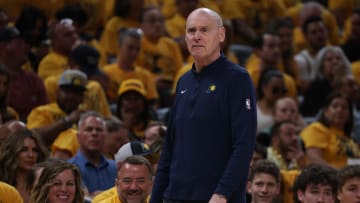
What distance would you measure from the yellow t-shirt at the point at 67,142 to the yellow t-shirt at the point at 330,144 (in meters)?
2.42

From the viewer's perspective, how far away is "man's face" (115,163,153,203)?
7988 mm

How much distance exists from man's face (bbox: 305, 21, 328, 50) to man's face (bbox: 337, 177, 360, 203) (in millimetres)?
5722

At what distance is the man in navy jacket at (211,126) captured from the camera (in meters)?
5.71

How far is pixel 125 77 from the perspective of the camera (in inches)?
484

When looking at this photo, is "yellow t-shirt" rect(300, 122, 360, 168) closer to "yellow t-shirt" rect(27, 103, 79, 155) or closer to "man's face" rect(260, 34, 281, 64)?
"man's face" rect(260, 34, 281, 64)

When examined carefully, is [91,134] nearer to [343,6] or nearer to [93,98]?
[93,98]

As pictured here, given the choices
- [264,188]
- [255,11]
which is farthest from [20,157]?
[255,11]

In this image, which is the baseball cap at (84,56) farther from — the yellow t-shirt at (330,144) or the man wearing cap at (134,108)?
the yellow t-shirt at (330,144)

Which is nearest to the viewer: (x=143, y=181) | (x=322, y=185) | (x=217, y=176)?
(x=217, y=176)

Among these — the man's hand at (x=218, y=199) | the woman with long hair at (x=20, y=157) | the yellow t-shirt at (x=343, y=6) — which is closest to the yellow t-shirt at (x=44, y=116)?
the woman with long hair at (x=20, y=157)

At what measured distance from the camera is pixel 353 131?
12.2 m

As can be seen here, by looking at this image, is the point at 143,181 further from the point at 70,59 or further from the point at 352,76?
the point at 352,76

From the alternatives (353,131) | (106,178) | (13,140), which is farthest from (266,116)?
(13,140)

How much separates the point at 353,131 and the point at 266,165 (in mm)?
3449
